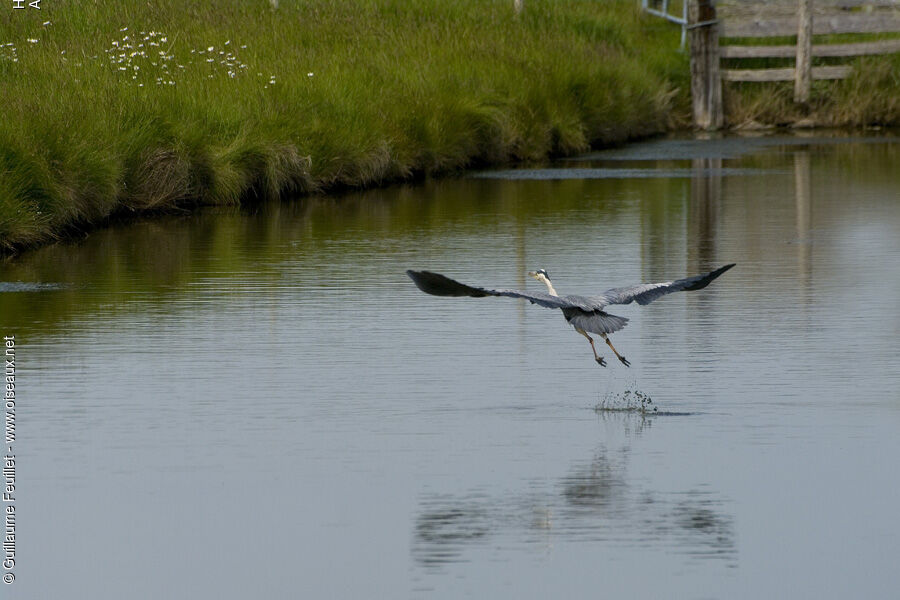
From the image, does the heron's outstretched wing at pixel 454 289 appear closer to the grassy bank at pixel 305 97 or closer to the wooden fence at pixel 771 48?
the grassy bank at pixel 305 97

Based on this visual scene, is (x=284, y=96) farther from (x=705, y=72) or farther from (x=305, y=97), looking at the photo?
(x=705, y=72)

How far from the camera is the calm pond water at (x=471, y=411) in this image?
5.41 meters

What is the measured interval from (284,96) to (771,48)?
11648mm

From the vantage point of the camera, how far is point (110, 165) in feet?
42.2

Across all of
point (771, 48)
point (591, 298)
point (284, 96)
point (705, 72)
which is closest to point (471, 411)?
point (591, 298)

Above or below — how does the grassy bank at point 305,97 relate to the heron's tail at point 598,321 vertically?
above

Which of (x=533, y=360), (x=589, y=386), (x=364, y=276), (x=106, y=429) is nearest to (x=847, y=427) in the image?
(x=589, y=386)

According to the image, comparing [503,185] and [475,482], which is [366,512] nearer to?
[475,482]

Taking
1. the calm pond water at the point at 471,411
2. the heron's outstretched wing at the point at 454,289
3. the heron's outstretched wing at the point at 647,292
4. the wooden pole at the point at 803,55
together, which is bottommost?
the calm pond water at the point at 471,411

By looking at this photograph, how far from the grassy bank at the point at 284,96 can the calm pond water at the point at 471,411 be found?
2.66 feet

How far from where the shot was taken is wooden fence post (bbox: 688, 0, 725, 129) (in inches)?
997

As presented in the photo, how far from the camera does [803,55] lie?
2552 centimetres

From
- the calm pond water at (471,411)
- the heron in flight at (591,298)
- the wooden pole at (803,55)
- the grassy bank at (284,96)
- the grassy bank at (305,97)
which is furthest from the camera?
the wooden pole at (803,55)

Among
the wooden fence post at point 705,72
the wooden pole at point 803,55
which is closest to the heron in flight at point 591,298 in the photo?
the wooden fence post at point 705,72
